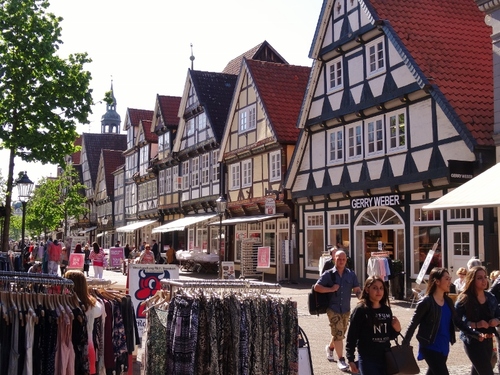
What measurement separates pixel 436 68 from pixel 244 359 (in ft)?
52.5

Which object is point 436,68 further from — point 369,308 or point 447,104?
point 369,308

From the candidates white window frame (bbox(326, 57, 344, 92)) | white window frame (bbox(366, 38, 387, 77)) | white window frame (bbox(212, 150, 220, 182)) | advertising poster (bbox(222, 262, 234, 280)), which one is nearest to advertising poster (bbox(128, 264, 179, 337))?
→ advertising poster (bbox(222, 262, 234, 280))

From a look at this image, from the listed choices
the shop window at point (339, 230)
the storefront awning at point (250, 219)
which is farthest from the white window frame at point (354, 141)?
the storefront awning at point (250, 219)

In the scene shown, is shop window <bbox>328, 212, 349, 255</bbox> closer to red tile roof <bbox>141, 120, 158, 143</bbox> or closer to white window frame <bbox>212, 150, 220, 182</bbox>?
white window frame <bbox>212, 150, 220, 182</bbox>

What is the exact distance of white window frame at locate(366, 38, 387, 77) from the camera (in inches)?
894

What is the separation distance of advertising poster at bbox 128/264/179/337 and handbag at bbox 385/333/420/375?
191 inches

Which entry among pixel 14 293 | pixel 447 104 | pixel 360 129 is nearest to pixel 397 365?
pixel 14 293


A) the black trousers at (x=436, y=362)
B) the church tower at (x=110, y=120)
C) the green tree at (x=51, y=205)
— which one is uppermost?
the church tower at (x=110, y=120)

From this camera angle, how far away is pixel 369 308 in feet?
23.2

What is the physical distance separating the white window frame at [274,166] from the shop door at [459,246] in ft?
35.1

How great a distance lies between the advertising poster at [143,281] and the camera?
36.1 feet

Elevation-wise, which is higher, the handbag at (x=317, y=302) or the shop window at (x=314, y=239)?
the shop window at (x=314, y=239)

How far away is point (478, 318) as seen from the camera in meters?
7.91

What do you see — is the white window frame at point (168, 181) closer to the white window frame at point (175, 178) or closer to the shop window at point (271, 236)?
the white window frame at point (175, 178)
